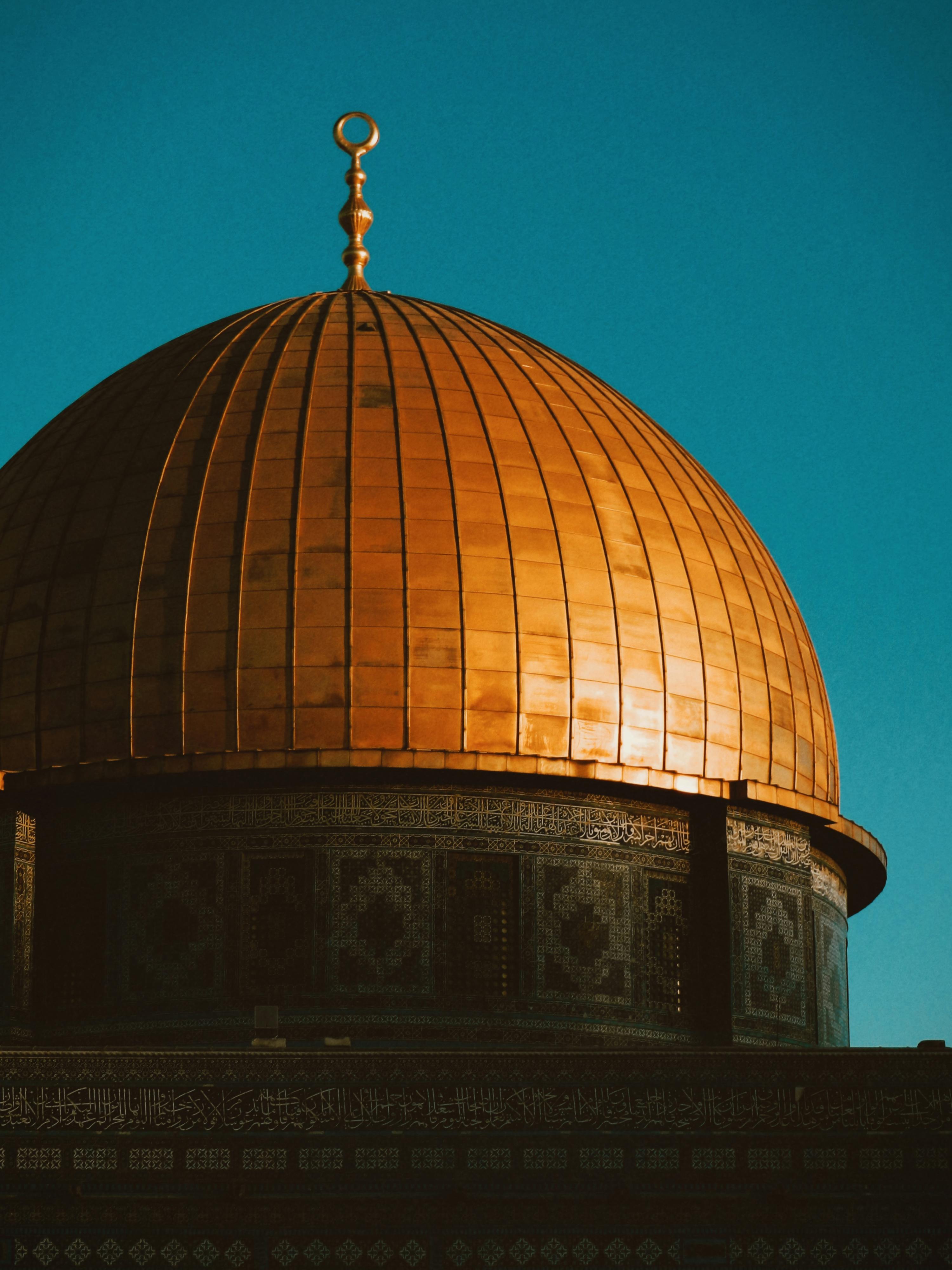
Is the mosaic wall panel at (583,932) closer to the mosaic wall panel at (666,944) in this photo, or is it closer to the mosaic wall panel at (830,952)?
the mosaic wall panel at (666,944)

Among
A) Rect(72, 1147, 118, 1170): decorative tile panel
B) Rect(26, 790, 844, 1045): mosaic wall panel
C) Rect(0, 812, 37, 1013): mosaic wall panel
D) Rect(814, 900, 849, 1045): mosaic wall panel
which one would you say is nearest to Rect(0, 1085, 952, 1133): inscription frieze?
Rect(72, 1147, 118, 1170): decorative tile panel

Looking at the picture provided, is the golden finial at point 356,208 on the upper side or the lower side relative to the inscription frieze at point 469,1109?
upper

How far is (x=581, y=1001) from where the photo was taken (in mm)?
15883

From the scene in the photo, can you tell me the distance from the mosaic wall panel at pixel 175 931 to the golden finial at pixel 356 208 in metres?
6.28

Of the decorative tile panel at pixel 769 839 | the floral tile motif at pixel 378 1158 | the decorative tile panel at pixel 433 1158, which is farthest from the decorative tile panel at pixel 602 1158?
the decorative tile panel at pixel 769 839

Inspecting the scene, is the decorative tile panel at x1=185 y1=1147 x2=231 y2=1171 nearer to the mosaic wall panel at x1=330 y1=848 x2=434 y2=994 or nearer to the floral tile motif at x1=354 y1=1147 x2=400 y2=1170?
the floral tile motif at x1=354 y1=1147 x2=400 y2=1170

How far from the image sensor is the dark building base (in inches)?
528

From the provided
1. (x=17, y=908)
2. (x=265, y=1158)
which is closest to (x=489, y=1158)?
(x=265, y=1158)

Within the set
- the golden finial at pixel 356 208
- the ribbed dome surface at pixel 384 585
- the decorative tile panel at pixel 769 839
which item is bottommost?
the decorative tile panel at pixel 769 839

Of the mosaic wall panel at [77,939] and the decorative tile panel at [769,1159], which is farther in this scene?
the mosaic wall panel at [77,939]

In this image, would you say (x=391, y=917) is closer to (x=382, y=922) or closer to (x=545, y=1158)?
(x=382, y=922)

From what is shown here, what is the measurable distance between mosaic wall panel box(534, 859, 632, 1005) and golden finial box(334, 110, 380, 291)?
249 inches

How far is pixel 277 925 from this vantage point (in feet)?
51.5

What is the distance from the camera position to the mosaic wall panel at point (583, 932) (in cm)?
1589
